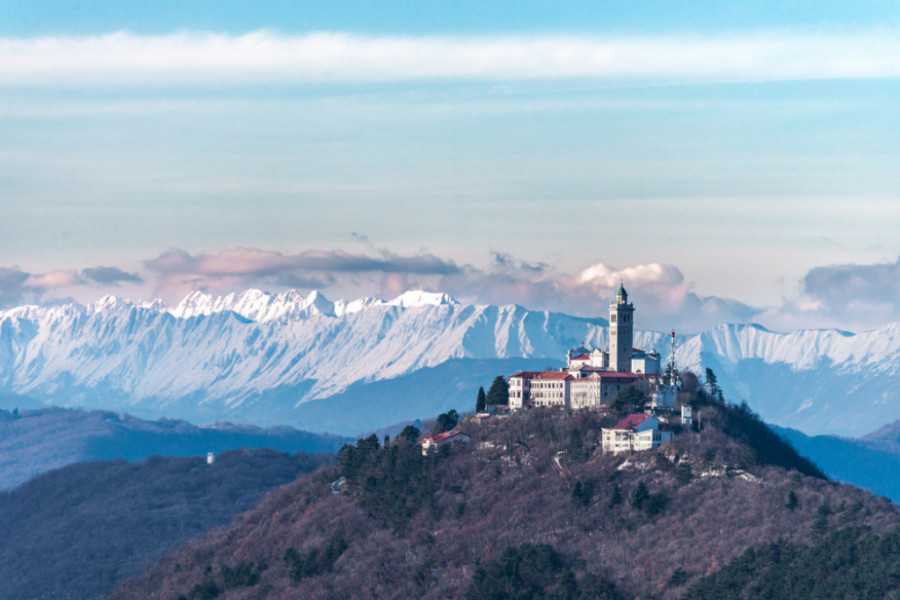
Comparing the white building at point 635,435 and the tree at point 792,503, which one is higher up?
the white building at point 635,435

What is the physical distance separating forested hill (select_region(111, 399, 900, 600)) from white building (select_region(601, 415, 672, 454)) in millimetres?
1407

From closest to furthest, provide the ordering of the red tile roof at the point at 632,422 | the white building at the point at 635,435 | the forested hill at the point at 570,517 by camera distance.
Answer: the forested hill at the point at 570,517 < the white building at the point at 635,435 < the red tile roof at the point at 632,422

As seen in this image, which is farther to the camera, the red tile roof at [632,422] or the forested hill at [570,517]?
the red tile roof at [632,422]

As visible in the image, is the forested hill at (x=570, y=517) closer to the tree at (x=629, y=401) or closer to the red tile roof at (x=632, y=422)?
the tree at (x=629, y=401)

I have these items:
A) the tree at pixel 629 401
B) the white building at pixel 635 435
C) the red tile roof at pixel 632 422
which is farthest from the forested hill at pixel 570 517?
Result: the red tile roof at pixel 632 422

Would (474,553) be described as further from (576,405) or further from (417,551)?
(576,405)

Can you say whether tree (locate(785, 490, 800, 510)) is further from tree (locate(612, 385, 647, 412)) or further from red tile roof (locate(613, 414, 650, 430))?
tree (locate(612, 385, 647, 412))

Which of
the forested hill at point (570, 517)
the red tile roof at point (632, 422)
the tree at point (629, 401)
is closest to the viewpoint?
the forested hill at point (570, 517)

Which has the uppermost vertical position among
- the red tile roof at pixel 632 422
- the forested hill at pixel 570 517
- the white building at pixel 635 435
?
the red tile roof at pixel 632 422

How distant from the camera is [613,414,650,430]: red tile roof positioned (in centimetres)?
18412

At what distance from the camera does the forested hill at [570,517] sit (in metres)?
166

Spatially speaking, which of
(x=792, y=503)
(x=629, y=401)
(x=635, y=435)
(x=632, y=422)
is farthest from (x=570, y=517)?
(x=792, y=503)

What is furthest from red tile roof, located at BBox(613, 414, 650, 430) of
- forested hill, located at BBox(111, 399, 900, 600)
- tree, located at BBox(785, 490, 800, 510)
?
tree, located at BBox(785, 490, 800, 510)

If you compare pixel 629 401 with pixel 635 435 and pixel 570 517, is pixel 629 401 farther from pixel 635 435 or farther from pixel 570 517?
pixel 570 517
